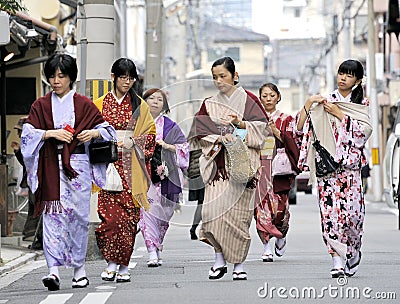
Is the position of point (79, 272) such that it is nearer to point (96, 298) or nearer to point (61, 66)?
point (96, 298)

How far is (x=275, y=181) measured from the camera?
1297 centimetres

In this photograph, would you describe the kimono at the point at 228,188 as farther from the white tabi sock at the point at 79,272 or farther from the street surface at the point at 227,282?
the white tabi sock at the point at 79,272

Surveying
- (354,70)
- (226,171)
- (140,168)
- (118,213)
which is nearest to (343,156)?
(354,70)

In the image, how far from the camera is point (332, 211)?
9938mm

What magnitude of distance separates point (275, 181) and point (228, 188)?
3.25m

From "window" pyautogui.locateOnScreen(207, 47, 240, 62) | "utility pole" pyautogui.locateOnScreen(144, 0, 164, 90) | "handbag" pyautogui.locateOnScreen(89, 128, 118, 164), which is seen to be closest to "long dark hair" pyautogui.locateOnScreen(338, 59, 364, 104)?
"handbag" pyautogui.locateOnScreen(89, 128, 118, 164)

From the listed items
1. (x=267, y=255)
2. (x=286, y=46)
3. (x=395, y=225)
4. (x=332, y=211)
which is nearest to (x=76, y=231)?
(x=332, y=211)

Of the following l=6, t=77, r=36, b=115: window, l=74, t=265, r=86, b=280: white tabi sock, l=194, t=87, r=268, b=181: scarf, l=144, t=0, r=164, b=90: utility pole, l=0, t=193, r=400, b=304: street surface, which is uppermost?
l=144, t=0, r=164, b=90: utility pole

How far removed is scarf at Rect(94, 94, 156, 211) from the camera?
406 inches

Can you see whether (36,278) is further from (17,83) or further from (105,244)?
(17,83)

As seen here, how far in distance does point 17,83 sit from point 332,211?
1313 centimetres

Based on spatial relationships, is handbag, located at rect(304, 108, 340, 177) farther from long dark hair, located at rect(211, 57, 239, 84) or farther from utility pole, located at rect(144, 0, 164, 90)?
utility pole, located at rect(144, 0, 164, 90)

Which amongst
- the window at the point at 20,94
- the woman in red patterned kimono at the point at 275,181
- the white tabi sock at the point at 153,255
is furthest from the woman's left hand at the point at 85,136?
the window at the point at 20,94

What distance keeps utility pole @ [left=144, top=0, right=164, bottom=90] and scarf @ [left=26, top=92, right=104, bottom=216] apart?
19391 millimetres
